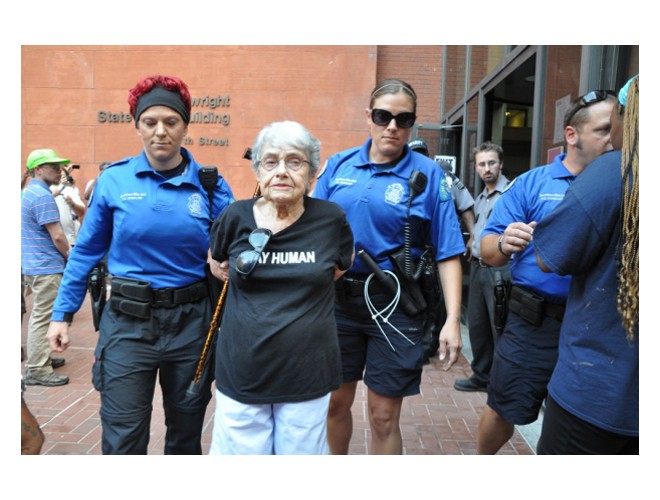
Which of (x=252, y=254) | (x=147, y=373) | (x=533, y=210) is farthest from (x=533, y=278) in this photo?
(x=147, y=373)

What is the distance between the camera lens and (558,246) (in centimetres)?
169

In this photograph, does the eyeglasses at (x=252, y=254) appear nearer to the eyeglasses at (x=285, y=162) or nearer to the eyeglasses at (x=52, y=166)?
the eyeglasses at (x=285, y=162)

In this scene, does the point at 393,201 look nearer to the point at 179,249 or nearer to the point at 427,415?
the point at 179,249

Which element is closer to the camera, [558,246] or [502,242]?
[558,246]

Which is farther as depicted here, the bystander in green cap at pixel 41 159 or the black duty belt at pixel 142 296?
the bystander in green cap at pixel 41 159

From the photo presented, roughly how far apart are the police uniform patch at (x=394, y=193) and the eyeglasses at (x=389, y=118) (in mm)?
298

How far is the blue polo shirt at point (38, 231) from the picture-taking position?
4.68 m

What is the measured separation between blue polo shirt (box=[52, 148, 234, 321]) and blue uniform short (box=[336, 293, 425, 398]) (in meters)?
0.80

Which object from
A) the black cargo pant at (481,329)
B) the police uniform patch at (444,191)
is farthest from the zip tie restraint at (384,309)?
the black cargo pant at (481,329)

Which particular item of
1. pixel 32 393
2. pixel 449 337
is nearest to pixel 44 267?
pixel 32 393

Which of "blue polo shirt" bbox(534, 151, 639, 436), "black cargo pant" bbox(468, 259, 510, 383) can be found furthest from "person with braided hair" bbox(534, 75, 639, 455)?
"black cargo pant" bbox(468, 259, 510, 383)

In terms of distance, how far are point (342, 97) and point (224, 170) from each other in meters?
2.63

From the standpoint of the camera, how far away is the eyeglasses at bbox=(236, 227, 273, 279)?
1.96 meters

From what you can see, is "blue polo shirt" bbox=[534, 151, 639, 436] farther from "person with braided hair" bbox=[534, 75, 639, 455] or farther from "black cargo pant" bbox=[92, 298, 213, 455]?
"black cargo pant" bbox=[92, 298, 213, 455]
